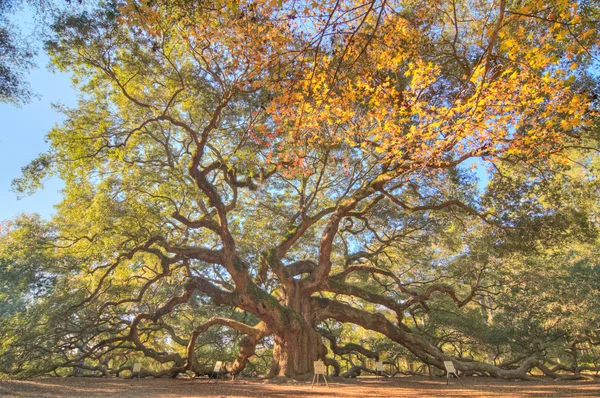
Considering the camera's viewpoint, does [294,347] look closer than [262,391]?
No

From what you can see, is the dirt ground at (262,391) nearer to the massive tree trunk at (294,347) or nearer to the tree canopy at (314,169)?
the massive tree trunk at (294,347)

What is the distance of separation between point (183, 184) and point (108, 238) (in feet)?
6.89

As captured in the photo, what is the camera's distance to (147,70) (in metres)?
7.45

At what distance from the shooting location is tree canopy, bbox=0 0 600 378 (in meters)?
4.70

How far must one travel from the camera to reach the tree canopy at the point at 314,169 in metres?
4.70

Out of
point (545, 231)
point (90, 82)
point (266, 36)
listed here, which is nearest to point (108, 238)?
point (90, 82)

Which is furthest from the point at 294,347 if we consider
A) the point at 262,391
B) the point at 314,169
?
the point at 314,169

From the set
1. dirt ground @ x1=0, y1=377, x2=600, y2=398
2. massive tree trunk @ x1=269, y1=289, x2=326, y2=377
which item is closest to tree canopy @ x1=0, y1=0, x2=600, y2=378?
massive tree trunk @ x1=269, y1=289, x2=326, y2=377

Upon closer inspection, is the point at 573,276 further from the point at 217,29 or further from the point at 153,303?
the point at 153,303

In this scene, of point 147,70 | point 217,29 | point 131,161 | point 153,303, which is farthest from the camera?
point 153,303

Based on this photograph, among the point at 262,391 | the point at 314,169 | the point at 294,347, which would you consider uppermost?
the point at 314,169

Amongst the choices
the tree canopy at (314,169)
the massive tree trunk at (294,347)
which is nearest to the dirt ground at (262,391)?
the massive tree trunk at (294,347)

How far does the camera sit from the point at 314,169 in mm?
9570

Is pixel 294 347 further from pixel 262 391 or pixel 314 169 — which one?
pixel 314 169
